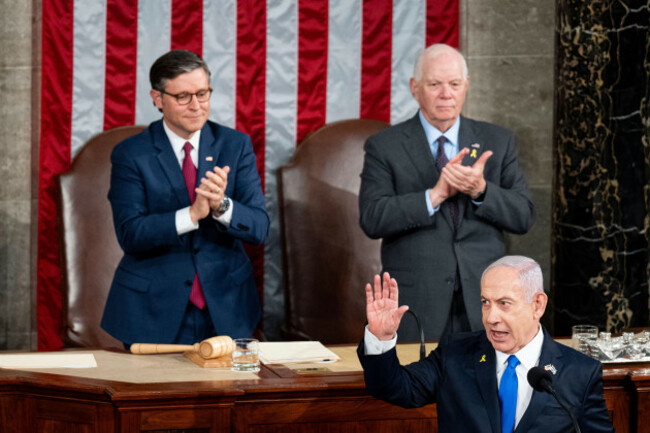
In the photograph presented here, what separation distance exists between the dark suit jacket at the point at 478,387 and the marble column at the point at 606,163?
247 cm

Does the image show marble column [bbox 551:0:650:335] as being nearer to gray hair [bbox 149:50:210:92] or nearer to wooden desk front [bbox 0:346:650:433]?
wooden desk front [bbox 0:346:650:433]

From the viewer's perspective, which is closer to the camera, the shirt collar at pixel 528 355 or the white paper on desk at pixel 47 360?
the shirt collar at pixel 528 355

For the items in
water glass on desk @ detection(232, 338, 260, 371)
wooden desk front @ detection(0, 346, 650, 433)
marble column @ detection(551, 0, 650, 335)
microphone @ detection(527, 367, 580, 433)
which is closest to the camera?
microphone @ detection(527, 367, 580, 433)

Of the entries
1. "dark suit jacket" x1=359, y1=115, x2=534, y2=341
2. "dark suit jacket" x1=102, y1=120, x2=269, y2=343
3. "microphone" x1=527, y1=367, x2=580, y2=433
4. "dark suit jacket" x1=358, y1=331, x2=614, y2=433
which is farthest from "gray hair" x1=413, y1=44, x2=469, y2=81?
"microphone" x1=527, y1=367, x2=580, y2=433

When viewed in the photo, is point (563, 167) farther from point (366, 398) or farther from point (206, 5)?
point (366, 398)

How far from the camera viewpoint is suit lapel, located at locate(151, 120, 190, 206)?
4152 millimetres

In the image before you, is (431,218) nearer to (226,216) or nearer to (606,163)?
(226,216)

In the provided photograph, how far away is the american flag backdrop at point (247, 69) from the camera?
5.48 meters

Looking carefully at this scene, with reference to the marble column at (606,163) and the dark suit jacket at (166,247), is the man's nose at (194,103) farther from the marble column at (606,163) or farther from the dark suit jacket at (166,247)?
the marble column at (606,163)

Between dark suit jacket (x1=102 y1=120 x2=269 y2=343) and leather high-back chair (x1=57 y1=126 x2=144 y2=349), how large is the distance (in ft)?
3.72

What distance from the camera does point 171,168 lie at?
4.16 metres

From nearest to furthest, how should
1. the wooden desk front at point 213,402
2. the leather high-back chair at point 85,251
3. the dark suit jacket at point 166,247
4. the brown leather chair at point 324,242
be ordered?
the wooden desk front at point 213,402 < the dark suit jacket at point 166,247 < the leather high-back chair at point 85,251 < the brown leather chair at point 324,242

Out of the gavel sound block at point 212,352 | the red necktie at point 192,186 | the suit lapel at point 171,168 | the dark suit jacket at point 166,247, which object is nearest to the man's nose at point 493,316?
the gavel sound block at point 212,352

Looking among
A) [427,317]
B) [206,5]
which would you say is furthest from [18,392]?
[206,5]
